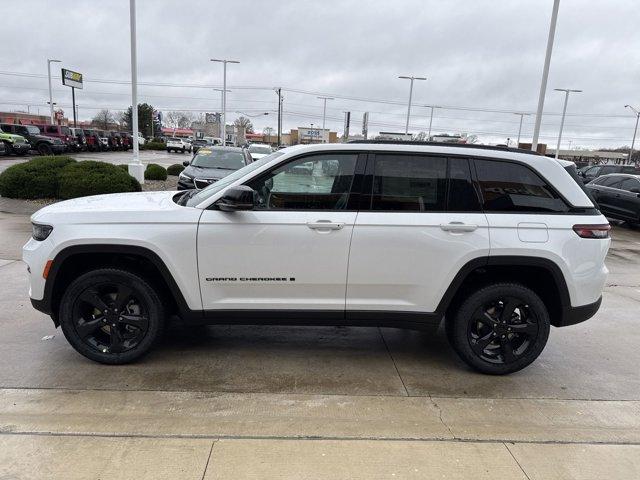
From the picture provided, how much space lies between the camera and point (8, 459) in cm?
274

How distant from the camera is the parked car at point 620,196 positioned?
1394 cm

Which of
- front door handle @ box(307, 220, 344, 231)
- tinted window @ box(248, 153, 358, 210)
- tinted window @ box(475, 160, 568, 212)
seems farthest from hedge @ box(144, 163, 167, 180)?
tinted window @ box(475, 160, 568, 212)

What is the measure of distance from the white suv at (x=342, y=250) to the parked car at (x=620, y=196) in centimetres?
1133

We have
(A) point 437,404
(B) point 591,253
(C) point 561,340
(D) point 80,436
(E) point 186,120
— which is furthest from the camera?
(E) point 186,120

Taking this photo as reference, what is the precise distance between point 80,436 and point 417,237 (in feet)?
8.68

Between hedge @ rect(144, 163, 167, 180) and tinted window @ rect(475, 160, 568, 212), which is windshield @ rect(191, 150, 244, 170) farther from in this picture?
tinted window @ rect(475, 160, 568, 212)

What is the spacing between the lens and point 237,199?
3.50 metres

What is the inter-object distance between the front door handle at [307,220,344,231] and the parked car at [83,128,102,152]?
39.9 metres

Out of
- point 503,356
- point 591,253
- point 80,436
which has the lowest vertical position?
point 80,436

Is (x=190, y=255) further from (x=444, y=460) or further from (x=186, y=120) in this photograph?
(x=186, y=120)

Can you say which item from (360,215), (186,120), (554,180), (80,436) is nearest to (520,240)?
(554,180)

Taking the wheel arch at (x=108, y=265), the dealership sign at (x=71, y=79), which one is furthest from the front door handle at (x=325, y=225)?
the dealership sign at (x=71, y=79)

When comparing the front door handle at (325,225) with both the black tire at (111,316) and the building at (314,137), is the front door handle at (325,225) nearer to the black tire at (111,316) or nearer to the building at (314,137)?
the black tire at (111,316)

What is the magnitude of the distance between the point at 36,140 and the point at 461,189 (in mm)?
31244
